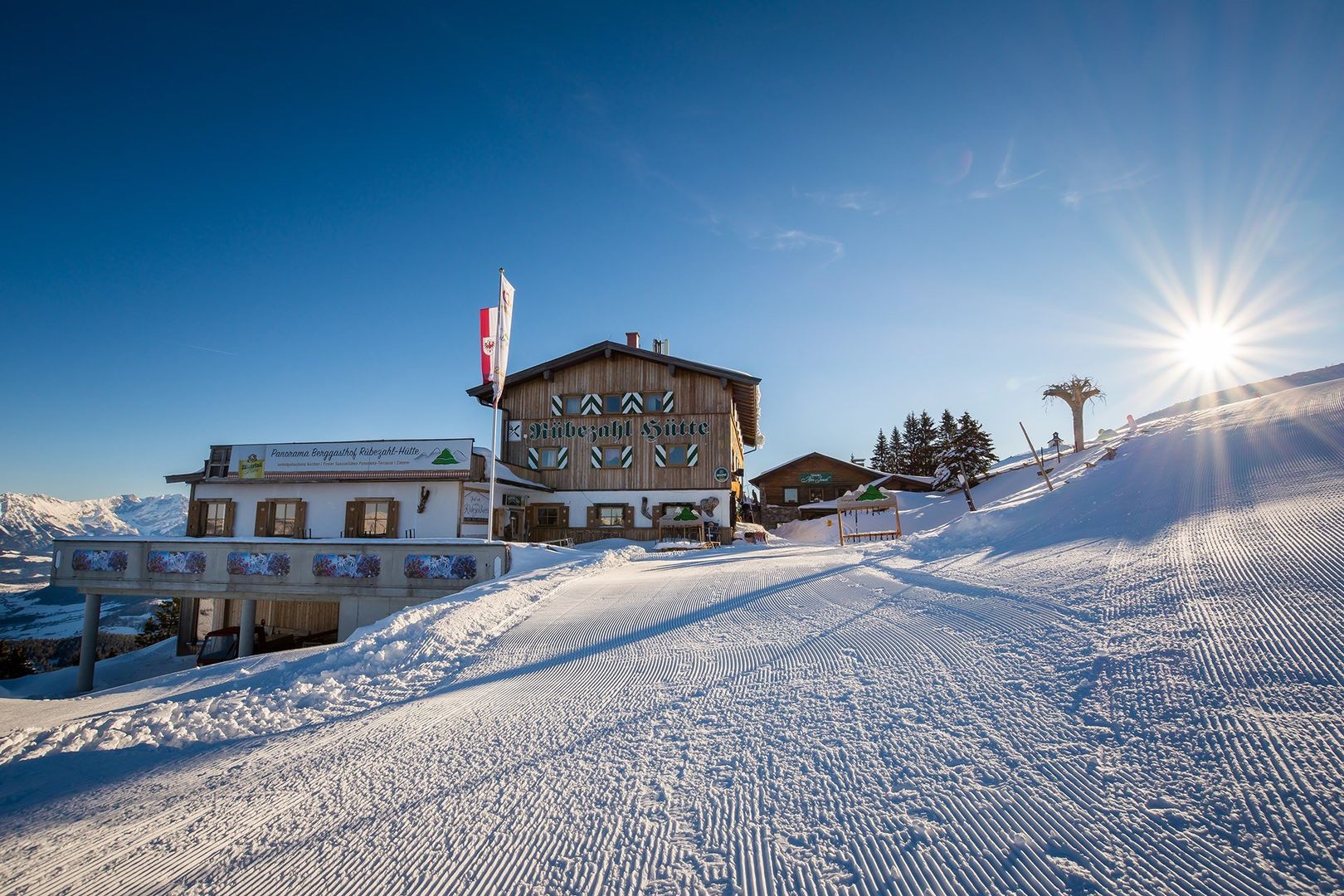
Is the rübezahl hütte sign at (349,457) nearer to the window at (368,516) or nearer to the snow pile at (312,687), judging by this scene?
the window at (368,516)

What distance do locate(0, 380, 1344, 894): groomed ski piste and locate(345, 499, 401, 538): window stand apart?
49.3ft

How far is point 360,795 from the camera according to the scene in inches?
134

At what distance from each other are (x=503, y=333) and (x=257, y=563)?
31.7 ft

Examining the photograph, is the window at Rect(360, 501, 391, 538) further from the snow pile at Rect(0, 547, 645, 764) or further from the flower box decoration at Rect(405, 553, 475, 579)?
the snow pile at Rect(0, 547, 645, 764)

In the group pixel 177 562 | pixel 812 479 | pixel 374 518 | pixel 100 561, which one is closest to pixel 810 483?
pixel 812 479

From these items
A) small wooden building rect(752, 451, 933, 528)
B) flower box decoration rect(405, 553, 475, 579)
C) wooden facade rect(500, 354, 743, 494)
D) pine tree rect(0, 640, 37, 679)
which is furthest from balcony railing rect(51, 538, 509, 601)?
small wooden building rect(752, 451, 933, 528)

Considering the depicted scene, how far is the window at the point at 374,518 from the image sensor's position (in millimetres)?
21797

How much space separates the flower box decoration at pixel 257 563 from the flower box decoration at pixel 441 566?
13.9 ft

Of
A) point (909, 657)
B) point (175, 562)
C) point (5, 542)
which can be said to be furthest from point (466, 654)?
point (5, 542)

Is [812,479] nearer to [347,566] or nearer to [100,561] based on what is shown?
[347,566]

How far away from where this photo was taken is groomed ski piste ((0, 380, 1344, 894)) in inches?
97.2

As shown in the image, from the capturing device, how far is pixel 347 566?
1562cm

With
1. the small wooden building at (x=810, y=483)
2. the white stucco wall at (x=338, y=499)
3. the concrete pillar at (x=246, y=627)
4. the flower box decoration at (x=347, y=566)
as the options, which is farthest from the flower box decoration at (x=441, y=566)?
the small wooden building at (x=810, y=483)

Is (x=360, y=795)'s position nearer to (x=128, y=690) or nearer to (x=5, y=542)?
(x=128, y=690)
